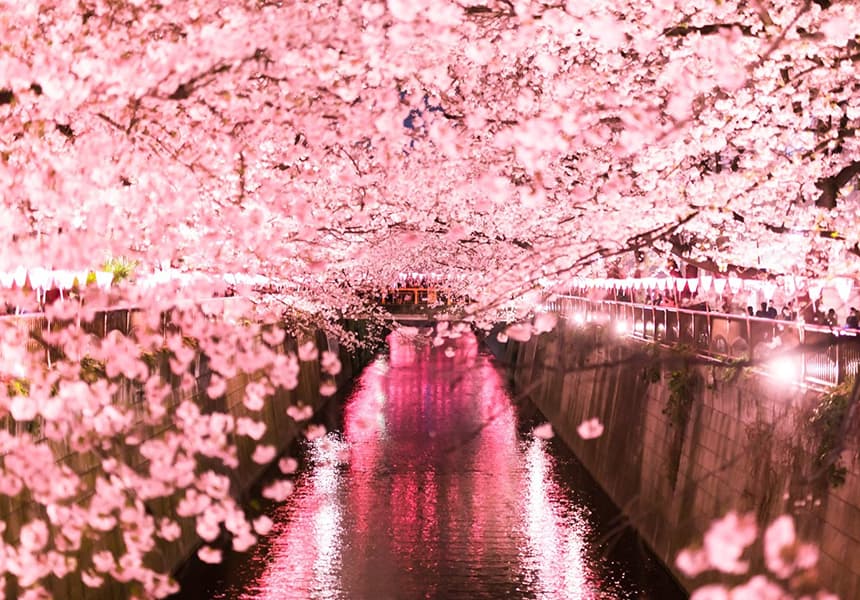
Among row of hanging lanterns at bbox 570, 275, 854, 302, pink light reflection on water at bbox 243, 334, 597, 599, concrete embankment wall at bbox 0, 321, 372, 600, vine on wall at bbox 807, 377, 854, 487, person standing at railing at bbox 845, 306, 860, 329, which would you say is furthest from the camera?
pink light reflection on water at bbox 243, 334, 597, 599

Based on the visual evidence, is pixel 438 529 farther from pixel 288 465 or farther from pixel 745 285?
pixel 745 285

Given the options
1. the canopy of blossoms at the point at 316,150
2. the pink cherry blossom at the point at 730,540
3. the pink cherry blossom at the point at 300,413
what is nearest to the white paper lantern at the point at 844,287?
the canopy of blossoms at the point at 316,150

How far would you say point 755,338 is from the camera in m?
15.6

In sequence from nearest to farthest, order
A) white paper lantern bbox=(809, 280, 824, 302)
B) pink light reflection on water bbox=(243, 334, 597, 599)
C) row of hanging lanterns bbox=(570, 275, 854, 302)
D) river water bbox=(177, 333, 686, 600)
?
1. row of hanging lanterns bbox=(570, 275, 854, 302)
2. white paper lantern bbox=(809, 280, 824, 302)
3. river water bbox=(177, 333, 686, 600)
4. pink light reflection on water bbox=(243, 334, 597, 599)

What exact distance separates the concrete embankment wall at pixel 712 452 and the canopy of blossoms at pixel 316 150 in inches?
75.1

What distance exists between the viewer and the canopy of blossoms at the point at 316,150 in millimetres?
9961

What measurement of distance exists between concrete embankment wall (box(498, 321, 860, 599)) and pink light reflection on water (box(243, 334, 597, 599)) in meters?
1.75

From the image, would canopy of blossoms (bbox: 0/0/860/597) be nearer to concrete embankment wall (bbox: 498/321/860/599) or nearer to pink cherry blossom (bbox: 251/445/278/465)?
concrete embankment wall (bbox: 498/321/860/599)

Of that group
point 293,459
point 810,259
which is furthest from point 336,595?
Answer: point 293,459

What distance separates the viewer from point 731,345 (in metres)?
16.6

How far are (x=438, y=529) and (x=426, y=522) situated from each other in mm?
679

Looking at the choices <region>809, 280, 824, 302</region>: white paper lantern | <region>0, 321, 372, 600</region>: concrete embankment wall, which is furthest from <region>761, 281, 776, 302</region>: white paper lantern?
<region>0, 321, 372, 600</region>: concrete embankment wall

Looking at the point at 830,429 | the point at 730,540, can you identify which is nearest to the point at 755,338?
the point at 730,540

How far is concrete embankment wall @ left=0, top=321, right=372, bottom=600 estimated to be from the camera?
12.9 metres
